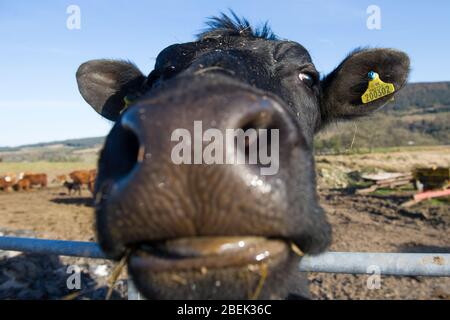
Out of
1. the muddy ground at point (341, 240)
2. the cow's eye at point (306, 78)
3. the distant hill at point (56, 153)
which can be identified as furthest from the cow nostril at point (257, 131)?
the distant hill at point (56, 153)

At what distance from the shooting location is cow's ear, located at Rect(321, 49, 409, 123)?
14.0 ft

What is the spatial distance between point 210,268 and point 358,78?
11.4 feet

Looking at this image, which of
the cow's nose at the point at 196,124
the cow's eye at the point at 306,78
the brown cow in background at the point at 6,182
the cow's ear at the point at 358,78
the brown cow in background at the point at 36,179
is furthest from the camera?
the brown cow in background at the point at 36,179

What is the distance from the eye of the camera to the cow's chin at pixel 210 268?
1551mm

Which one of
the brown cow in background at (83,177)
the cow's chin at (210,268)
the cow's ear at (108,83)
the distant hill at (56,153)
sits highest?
the cow's ear at (108,83)

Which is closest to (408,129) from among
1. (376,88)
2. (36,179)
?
(36,179)

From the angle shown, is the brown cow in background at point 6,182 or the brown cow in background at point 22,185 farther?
the brown cow in background at point 22,185

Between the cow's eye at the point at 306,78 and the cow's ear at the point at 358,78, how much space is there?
54 centimetres

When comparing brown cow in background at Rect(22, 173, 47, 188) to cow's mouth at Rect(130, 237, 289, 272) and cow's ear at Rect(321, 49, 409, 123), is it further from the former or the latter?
cow's mouth at Rect(130, 237, 289, 272)

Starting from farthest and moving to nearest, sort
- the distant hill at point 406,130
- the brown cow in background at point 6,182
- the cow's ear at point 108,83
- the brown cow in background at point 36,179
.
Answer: the distant hill at point 406,130 → the brown cow in background at point 36,179 → the brown cow in background at point 6,182 → the cow's ear at point 108,83

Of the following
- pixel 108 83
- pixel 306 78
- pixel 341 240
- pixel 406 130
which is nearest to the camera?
pixel 306 78

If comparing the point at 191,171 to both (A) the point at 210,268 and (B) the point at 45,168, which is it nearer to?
(A) the point at 210,268

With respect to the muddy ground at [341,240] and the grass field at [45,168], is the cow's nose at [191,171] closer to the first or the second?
the muddy ground at [341,240]

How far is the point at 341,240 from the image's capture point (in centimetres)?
1028
